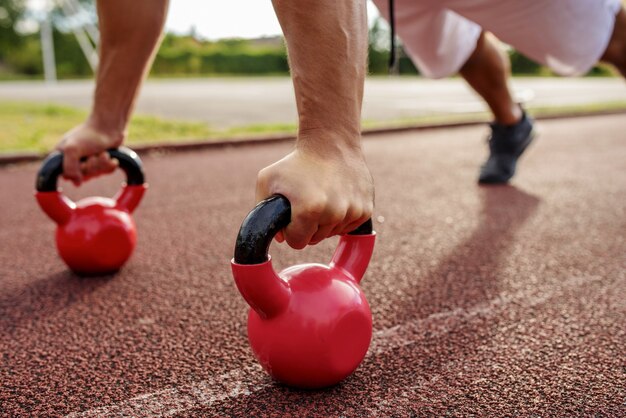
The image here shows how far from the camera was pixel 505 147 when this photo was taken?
369 cm

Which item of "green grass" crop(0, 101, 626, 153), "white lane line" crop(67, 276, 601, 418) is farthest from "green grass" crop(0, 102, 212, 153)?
"white lane line" crop(67, 276, 601, 418)

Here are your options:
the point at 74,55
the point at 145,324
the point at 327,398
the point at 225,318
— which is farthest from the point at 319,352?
the point at 74,55

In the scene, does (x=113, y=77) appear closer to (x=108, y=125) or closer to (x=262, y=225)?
(x=108, y=125)

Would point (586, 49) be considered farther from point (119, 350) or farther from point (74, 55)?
point (74, 55)

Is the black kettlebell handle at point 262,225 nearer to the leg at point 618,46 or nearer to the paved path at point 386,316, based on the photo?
the paved path at point 386,316

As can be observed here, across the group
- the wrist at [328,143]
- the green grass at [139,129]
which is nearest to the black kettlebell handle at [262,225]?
the wrist at [328,143]

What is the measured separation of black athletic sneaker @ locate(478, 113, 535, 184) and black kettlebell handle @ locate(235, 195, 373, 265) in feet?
9.01

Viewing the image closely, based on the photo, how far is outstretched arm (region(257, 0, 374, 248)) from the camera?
1234 mm

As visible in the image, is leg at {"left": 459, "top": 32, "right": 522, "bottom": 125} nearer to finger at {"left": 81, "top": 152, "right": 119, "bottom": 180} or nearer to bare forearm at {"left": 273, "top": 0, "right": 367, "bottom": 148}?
finger at {"left": 81, "top": 152, "right": 119, "bottom": 180}

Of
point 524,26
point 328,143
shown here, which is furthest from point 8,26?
point 328,143

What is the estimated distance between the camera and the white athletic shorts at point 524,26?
2432 mm

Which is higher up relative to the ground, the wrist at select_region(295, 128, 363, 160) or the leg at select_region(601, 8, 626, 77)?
the wrist at select_region(295, 128, 363, 160)

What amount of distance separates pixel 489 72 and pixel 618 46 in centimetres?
82

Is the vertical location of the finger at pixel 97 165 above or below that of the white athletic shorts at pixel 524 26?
below
